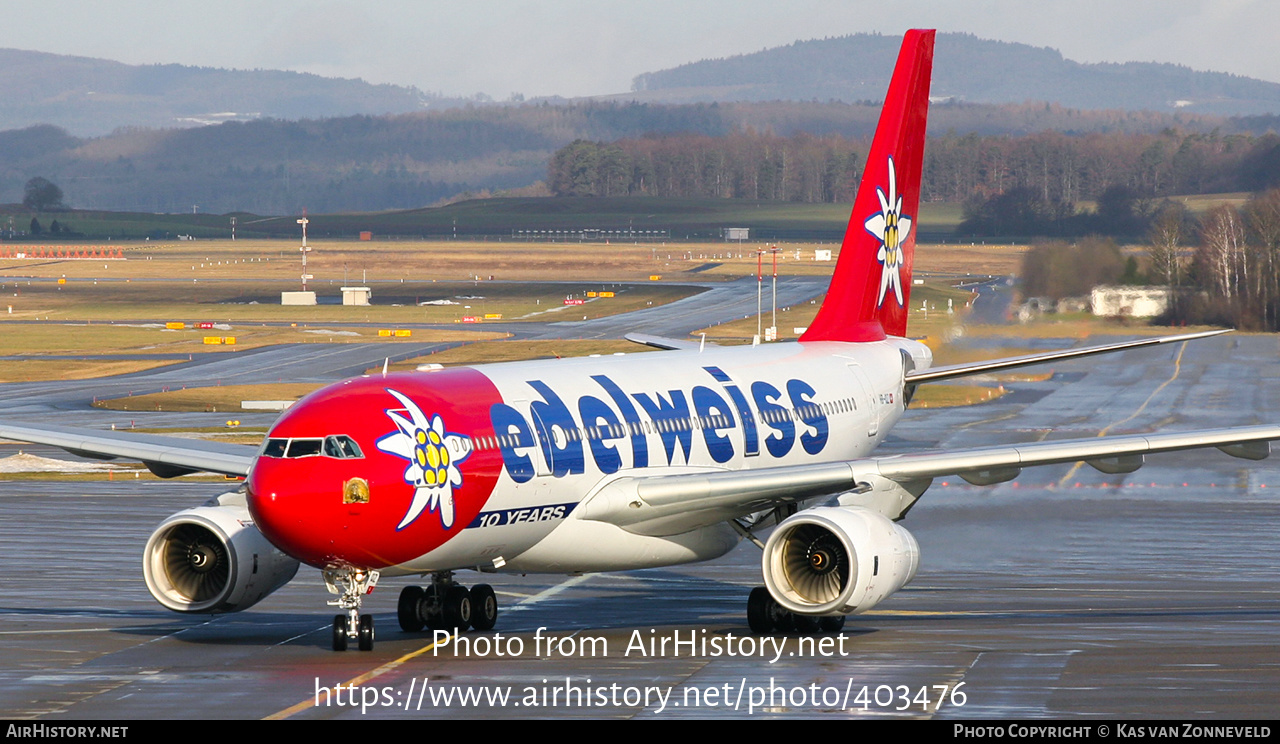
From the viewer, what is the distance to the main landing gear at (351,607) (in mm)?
25266

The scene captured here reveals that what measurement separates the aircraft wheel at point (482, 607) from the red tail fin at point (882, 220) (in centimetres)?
1302

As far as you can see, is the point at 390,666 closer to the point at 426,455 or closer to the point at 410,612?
the point at 426,455

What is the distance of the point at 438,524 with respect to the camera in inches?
989

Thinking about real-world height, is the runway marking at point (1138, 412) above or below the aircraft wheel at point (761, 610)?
below

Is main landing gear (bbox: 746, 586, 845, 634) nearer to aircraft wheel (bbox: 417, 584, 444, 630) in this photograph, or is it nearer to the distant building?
aircraft wheel (bbox: 417, 584, 444, 630)

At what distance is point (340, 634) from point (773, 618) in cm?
697

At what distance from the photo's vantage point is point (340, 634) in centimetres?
2605

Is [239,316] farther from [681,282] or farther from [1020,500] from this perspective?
[1020,500]

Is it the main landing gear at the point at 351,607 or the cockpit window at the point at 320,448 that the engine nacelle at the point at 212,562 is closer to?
the main landing gear at the point at 351,607

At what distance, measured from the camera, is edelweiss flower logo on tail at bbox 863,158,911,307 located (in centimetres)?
3950

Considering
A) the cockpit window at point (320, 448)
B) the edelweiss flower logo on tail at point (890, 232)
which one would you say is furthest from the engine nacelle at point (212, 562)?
the edelweiss flower logo on tail at point (890, 232)

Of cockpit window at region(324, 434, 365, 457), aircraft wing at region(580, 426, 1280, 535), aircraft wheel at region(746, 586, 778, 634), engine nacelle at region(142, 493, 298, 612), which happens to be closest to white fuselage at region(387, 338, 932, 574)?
aircraft wing at region(580, 426, 1280, 535)
